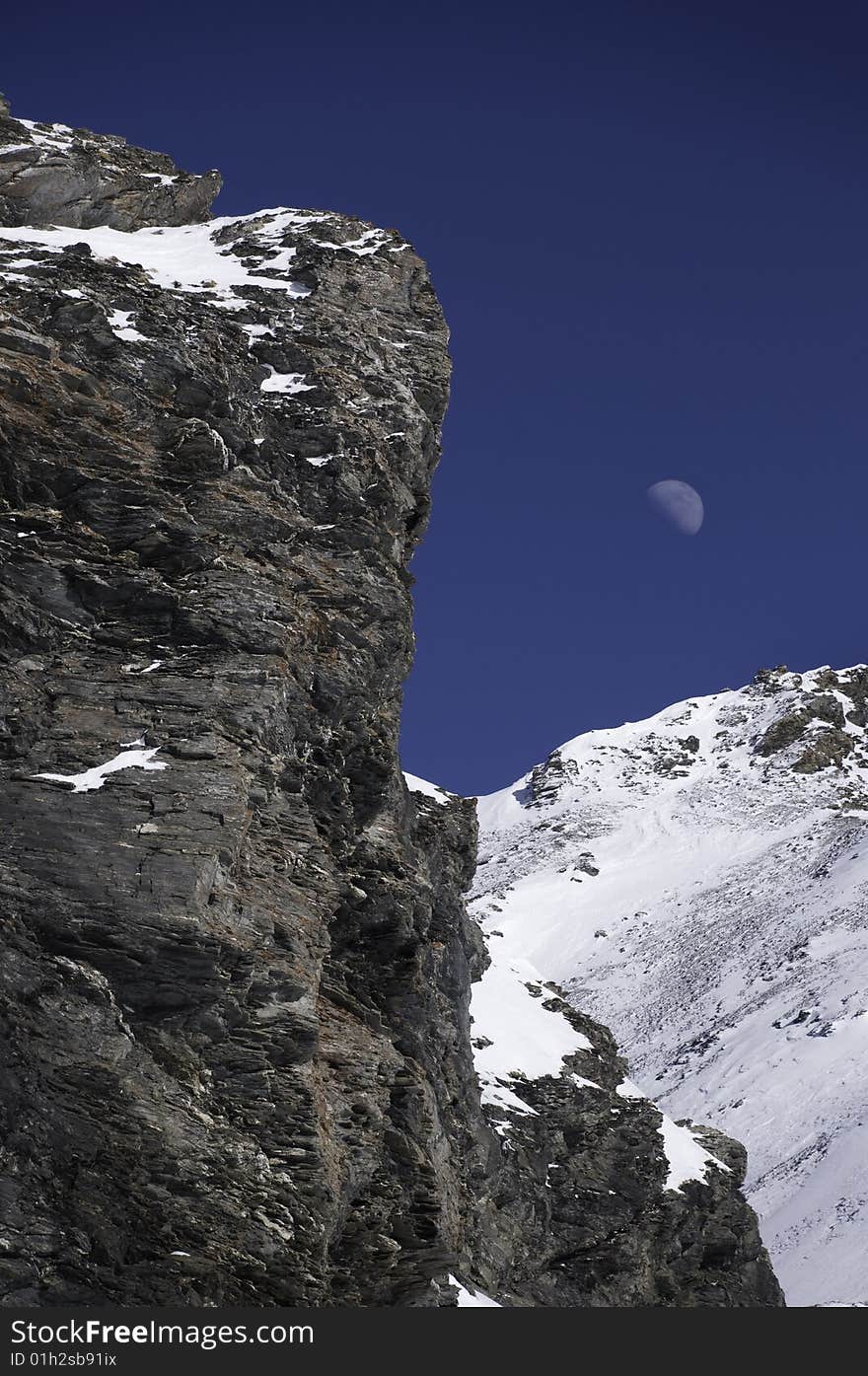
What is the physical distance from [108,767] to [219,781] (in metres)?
1.82

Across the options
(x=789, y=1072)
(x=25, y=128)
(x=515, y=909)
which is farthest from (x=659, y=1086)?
(x=25, y=128)

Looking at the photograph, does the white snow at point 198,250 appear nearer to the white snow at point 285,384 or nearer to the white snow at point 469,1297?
the white snow at point 285,384

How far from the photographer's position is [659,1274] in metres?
49.3

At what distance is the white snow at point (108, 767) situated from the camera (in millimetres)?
21531

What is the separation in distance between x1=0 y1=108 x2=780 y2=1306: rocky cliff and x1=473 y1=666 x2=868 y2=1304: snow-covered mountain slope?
3978 cm

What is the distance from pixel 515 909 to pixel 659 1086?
5359cm

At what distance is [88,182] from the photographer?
1580 inches

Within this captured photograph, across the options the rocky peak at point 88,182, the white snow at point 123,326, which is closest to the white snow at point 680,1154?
the white snow at point 123,326

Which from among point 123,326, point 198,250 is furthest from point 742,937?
point 123,326

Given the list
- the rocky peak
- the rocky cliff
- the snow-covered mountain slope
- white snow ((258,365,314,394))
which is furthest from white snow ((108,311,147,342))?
the snow-covered mountain slope

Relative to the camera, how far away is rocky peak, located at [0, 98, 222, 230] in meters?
38.5

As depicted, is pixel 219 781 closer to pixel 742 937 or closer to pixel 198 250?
pixel 198 250

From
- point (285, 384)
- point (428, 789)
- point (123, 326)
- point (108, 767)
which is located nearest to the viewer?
point (108, 767)

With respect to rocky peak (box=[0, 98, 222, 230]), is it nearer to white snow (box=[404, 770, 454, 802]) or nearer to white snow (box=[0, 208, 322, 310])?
white snow (box=[0, 208, 322, 310])
